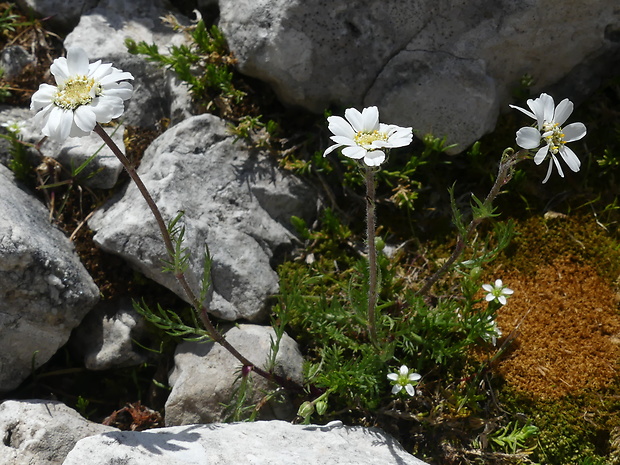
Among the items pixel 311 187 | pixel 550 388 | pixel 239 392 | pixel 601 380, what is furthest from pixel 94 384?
pixel 601 380

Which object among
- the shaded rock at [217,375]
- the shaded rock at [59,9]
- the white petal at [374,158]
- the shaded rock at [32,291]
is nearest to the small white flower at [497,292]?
the shaded rock at [217,375]

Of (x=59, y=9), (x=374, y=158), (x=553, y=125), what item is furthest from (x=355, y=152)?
(x=59, y=9)

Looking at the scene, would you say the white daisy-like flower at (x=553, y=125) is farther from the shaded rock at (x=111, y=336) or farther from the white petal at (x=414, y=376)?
the shaded rock at (x=111, y=336)

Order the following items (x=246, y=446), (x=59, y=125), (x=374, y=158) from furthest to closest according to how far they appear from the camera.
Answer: (x=246, y=446) < (x=59, y=125) < (x=374, y=158)

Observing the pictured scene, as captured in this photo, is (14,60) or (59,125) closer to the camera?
(59,125)

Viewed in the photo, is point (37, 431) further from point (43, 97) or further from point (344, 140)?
point (344, 140)

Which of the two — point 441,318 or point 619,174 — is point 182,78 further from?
point 619,174

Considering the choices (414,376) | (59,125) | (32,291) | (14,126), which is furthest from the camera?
(14,126)

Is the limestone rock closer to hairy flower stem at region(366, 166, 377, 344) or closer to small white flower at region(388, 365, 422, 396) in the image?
hairy flower stem at region(366, 166, 377, 344)

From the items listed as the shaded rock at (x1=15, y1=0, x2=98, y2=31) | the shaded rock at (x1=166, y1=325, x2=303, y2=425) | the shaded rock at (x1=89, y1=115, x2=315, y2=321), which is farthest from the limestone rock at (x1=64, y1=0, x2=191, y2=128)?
the shaded rock at (x1=166, y1=325, x2=303, y2=425)
